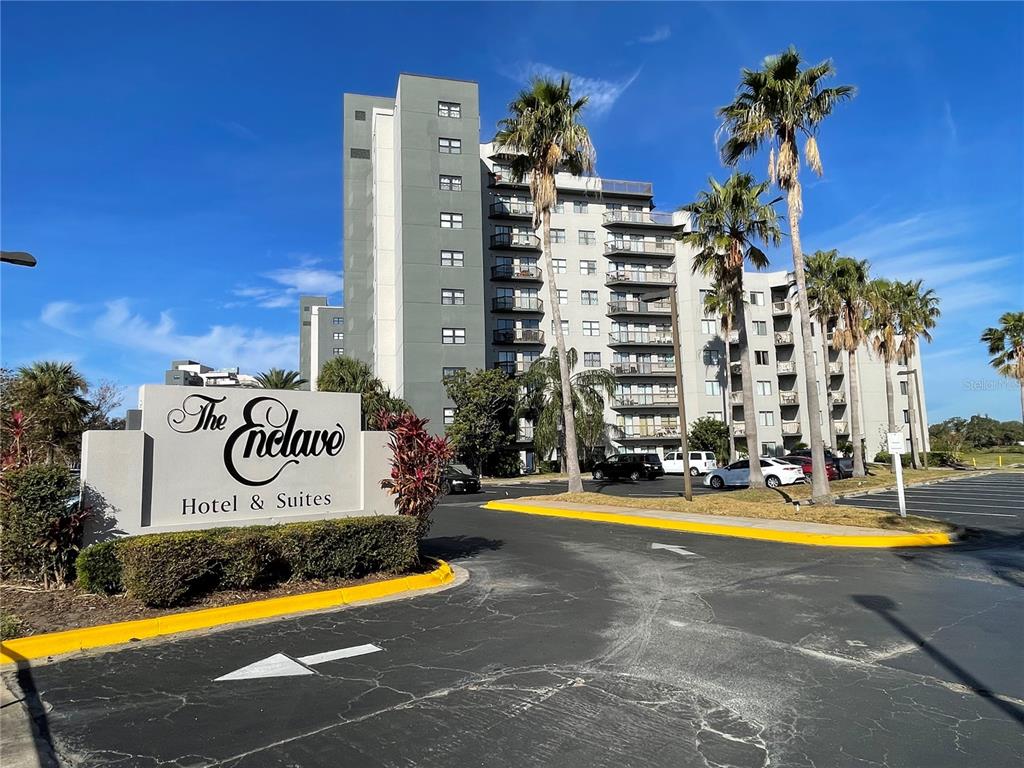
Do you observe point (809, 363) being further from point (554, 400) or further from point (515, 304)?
point (515, 304)

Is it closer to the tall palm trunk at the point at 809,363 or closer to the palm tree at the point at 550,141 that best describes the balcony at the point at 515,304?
the palm tree at the point at 550,141

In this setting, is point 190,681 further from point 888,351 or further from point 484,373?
point 888,351

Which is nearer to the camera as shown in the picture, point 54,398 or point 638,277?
point 54,398

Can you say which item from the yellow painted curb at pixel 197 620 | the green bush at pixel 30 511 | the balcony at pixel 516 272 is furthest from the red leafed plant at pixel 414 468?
the balcony at pixel 516 272

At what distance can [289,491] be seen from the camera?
1012 centimetres

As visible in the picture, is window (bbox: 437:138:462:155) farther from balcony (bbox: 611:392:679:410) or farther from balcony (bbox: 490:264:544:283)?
balcony (bbox: 611:392:679:410)

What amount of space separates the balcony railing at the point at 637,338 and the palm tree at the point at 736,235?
32617mm

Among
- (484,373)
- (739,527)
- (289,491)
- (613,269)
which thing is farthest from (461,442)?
(289,491)

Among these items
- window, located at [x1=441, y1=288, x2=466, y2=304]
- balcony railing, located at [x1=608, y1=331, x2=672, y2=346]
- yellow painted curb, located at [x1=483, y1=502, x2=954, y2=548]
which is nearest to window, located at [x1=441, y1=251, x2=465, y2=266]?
window, located at [x1=441, y1=288, x2=466, y2=304]

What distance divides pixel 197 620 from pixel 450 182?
46.3 m

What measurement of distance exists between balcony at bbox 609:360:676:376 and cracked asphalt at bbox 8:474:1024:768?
1878 inches

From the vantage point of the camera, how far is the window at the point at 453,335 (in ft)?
157

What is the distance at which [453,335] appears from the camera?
48.2 m

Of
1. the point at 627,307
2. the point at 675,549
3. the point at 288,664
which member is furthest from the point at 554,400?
the point at 288,664
